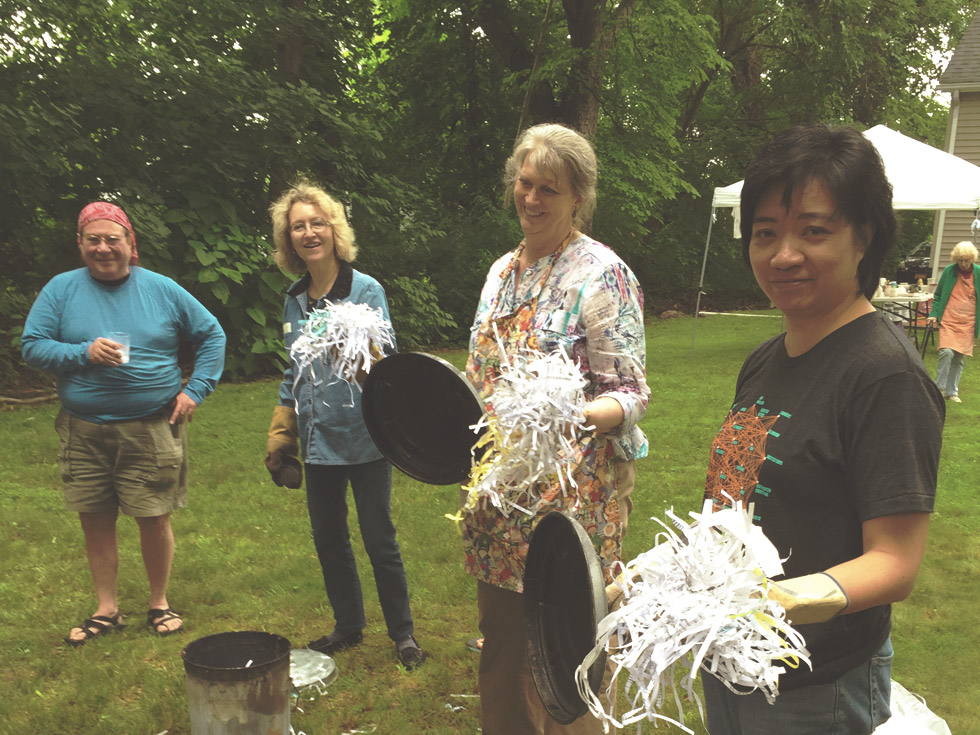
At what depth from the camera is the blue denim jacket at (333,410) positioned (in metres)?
3.55

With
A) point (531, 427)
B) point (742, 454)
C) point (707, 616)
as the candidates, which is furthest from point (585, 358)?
point (707, 616)

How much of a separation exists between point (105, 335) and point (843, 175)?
3.62m

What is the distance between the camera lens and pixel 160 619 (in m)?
4.24

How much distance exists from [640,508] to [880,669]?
432 cm

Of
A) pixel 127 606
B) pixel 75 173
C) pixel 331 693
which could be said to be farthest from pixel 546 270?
pixel 75 173

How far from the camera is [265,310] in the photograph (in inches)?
424

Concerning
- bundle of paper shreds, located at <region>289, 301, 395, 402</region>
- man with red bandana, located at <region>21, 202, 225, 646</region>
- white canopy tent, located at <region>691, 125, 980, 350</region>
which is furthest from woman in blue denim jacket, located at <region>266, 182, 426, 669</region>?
white canopy tent, located at <region>691, 125, 980, 350</region>

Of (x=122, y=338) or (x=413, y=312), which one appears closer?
(x=122, y=338)

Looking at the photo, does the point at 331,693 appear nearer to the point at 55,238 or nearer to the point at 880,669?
the point at 880,669

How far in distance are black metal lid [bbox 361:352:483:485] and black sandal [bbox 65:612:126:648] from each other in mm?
2598

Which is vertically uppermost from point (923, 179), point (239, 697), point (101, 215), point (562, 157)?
point (923, 179)

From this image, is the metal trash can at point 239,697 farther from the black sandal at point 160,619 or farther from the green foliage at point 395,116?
the green foliage at point 395,116

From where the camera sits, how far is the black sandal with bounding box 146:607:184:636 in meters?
4.19

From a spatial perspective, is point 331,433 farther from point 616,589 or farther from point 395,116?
point 395,116
